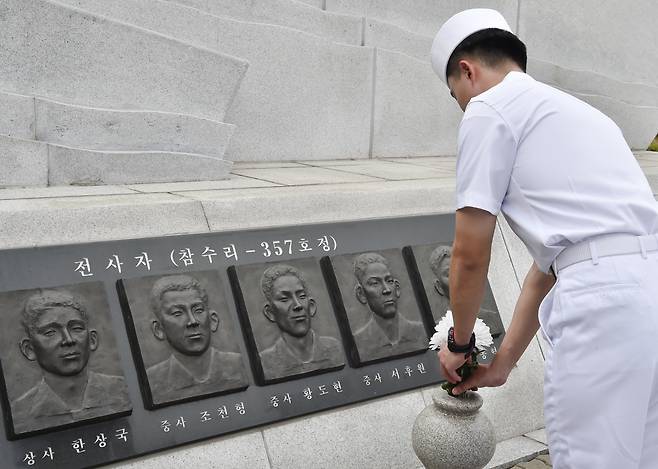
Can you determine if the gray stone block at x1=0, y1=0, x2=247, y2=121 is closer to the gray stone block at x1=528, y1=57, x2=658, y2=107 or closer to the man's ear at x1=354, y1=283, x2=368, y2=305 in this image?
the man's ear at x1=354, y1=283, x2=368, y2=305

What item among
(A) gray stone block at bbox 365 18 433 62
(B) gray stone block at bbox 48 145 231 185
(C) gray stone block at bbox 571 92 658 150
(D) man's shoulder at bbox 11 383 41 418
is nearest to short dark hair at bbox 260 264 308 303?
(D) man's shoulder at bbox 11 383 41 418

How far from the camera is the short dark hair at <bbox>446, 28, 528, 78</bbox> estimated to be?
8.85ft

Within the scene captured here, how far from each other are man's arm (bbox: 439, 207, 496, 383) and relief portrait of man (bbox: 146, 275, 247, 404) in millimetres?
1589

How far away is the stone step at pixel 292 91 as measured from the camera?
22.8 ft

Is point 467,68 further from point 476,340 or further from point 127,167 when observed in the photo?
point 127,167

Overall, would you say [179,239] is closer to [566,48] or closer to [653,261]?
[653,261]

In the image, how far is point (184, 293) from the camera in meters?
4.00

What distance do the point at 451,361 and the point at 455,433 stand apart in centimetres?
54

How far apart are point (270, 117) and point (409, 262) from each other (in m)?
2.87

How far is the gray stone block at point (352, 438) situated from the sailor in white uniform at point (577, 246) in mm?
1665

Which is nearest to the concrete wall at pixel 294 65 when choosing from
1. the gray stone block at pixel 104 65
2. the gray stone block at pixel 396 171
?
the gray stone block at pixel 104 65

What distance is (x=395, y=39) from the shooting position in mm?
8195

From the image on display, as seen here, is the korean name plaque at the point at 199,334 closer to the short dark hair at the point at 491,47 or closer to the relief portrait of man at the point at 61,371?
the relief portrait of man at the point at 61,371

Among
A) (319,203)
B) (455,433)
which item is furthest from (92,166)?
(455,433)
